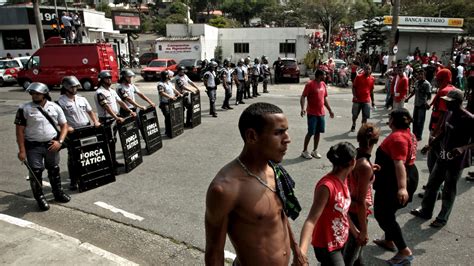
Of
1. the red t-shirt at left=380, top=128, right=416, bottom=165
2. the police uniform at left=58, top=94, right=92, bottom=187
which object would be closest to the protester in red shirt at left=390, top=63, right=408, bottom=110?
the red t-shirt at left=380, top=128, right=416, bottom=165

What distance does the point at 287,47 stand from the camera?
33844 millimetres

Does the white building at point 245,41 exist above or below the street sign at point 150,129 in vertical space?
above

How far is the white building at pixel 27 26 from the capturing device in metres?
30.2

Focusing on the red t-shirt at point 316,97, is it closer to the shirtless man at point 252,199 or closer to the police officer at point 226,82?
the shirtless man at point 252,199

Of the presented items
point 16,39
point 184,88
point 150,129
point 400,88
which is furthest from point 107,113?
point 16,39

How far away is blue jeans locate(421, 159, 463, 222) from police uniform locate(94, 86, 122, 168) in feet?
16.3

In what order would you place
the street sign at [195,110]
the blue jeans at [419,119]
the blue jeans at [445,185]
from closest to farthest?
the blue jeans at [445,185]
the blue jeans at [419,119]
the street sign at [195,110]

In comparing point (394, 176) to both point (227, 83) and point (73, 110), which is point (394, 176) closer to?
point (73, 110)

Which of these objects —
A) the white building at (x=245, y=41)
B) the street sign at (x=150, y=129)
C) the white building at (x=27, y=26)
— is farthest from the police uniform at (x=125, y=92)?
the white building at (x=27, y=26)

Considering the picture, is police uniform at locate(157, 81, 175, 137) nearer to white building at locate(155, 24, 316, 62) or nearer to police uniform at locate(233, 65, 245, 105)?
police uniform at locate(233, 65, 245, 105)

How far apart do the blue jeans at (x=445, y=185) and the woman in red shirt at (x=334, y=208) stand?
225 centimetres

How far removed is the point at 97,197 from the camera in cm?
553

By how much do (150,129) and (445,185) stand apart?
555 centimetres

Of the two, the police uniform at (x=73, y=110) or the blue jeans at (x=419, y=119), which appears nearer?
the police uniform at (x=73, y=110)
